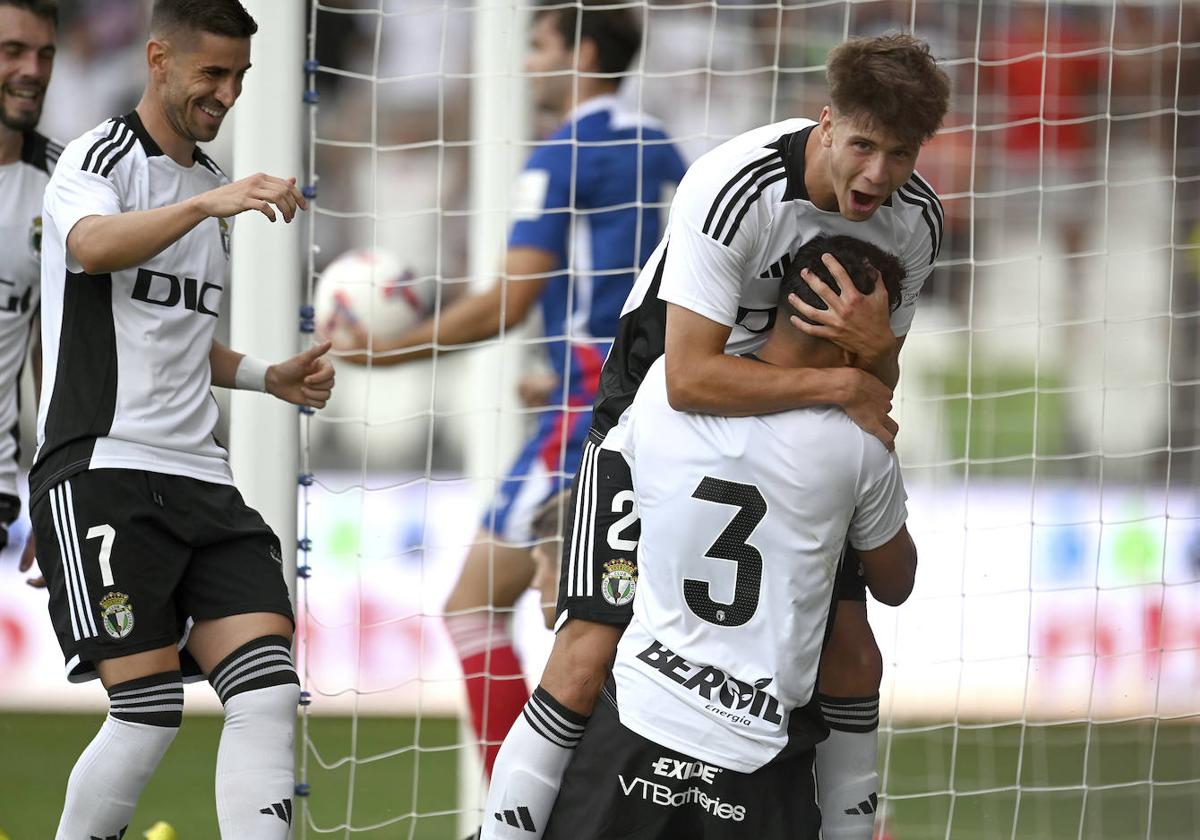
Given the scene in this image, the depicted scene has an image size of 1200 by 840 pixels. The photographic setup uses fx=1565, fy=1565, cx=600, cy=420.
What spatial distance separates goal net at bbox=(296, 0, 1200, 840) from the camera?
5.46 m

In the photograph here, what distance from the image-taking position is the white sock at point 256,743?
9.53 feet

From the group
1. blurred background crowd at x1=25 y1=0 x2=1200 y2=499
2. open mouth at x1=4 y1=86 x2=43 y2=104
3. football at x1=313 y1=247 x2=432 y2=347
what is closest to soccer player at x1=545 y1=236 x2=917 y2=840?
football at x1=313 y1=247 x2=432 y2=347

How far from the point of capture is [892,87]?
2484 mm

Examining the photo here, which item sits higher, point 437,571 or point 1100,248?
point 1100,248

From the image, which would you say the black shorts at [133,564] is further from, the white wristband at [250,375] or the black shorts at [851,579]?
the black shorts at [851,579]

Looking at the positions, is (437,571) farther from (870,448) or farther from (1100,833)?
(870,448)

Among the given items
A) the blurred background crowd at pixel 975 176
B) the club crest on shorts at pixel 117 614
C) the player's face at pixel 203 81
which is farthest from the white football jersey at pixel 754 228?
the blurred background crowd at pixel 975 176

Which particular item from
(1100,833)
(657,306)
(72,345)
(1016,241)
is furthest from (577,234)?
(1016,241)

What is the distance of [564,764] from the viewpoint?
9.44 feet

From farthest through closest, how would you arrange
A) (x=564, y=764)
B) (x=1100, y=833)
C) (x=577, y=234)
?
(x=1100, y=833)
(x=577, y=234)
(x=564, y=764)

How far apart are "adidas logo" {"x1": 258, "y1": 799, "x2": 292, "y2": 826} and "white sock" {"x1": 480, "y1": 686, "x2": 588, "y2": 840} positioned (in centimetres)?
39

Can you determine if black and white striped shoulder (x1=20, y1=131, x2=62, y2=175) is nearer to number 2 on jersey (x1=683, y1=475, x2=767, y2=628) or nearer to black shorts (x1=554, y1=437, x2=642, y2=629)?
black shorts (x1=554, y1=437, x2=642, y2=629)

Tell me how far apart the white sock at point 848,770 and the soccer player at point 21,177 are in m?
1.86

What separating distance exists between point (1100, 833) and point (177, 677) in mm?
3473
